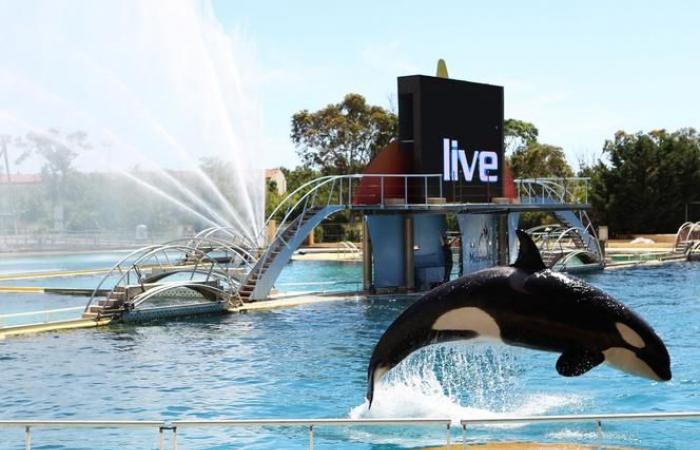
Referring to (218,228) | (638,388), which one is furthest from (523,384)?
(218,228)

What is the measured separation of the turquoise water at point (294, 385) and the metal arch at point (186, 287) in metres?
0.89

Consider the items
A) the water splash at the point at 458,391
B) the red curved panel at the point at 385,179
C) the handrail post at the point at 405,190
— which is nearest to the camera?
the water splash at the point at 458,391

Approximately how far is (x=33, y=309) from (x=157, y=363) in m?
11.7

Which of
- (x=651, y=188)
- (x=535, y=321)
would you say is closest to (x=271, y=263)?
(x=535, y=321)

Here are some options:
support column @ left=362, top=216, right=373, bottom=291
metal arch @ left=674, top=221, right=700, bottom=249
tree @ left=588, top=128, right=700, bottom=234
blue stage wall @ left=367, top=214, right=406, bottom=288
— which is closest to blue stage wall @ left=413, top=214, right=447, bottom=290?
blue stage wall @ left=367, top=214, right=406, bottom=288

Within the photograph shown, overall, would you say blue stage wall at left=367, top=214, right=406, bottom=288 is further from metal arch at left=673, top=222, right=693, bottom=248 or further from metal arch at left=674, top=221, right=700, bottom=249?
metal arch at left=673, top=222, right=693, bottom=248

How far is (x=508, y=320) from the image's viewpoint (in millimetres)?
8453

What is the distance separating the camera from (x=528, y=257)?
8617mm

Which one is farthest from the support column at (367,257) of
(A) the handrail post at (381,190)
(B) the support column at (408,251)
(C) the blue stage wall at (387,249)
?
(A) the handrail post at (381,190)

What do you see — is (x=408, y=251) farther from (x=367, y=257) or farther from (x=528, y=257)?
(x=528, y=257)

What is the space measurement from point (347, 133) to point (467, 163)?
139 ft

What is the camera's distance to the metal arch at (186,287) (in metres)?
23.3

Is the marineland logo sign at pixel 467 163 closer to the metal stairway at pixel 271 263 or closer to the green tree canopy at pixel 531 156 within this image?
the metal stairway at pixel 271 263

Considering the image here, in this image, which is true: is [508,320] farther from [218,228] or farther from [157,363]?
[218,228]
